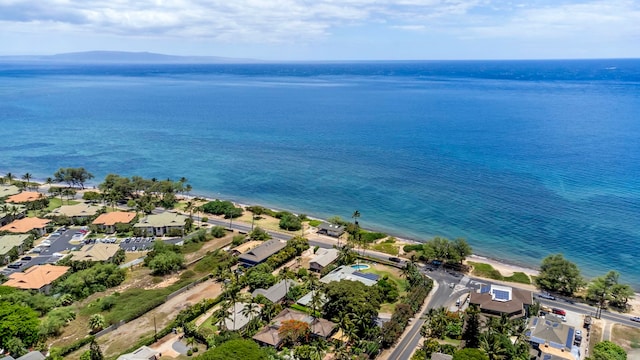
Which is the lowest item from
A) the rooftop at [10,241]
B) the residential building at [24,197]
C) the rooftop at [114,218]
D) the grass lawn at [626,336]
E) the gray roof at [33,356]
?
the grass lawn at [626,336]

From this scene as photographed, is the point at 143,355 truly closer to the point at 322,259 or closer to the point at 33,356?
the point at 33,356

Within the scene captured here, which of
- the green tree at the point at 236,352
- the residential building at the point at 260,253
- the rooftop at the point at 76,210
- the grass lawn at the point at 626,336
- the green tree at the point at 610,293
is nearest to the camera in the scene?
the green tree at the point at 236,352

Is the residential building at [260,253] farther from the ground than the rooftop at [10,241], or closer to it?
closer to it

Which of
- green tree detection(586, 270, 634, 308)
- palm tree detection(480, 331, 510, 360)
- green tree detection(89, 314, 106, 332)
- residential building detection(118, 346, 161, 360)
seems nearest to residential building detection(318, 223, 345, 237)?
palm tree detection(480, 331, 510, 360)

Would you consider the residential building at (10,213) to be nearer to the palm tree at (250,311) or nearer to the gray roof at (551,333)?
the palm tree at (250,311)

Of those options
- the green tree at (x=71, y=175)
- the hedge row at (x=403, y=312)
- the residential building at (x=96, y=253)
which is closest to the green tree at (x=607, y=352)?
the hedge row at (x=403, y=312)

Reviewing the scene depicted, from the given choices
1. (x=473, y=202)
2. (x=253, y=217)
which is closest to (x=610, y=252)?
(x=473, y=202)

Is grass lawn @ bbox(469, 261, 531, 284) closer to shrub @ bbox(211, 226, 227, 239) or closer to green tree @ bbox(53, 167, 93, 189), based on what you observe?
shrub @ bbox(211, 226, 227, 239)
